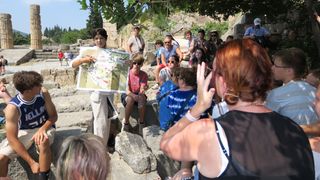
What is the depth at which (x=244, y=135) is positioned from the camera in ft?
6.10

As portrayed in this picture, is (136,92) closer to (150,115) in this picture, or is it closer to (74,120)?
(150,115)

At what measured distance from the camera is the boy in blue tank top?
162 inches

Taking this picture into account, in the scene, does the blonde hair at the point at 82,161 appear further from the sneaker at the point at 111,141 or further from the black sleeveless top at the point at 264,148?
the sneaker at the point at 111,141

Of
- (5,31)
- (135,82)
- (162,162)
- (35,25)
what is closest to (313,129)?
(162,162)

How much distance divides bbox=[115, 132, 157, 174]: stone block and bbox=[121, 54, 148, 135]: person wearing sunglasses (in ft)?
3.42

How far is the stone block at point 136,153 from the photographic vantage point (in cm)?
457

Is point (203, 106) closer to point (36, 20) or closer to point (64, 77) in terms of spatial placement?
point (64, 77)

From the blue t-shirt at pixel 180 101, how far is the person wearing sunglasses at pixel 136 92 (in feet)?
4.59

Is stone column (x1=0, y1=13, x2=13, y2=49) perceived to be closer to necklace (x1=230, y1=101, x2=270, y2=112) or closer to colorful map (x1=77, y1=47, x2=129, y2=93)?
colorful map (x1=77, y1=47, x2=129, y2=93)

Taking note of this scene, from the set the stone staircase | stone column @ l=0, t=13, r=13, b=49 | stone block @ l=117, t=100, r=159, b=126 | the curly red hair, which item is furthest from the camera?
stone column @ l=0, t=13, r=13, b=49

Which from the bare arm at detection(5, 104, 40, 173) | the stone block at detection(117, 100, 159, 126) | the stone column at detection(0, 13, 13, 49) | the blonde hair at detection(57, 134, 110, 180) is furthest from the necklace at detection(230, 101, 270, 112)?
the stone column at detection(0, 13, 13, 49)

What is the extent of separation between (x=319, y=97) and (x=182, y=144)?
1.29m

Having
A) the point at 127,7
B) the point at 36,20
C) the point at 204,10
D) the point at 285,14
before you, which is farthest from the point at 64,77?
the point at 36,20

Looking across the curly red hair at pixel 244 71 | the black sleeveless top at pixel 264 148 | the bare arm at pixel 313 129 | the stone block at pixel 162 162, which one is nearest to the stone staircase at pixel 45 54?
the stone block at pixel 162 162
